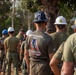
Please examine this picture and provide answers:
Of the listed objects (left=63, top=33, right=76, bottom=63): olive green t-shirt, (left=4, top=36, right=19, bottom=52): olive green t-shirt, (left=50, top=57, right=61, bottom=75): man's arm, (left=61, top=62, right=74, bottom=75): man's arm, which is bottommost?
(left=4, top=36, right=19, bottom=52): olive green t-shirt

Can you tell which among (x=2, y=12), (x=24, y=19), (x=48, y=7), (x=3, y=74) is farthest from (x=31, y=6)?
(x=24, y=19)

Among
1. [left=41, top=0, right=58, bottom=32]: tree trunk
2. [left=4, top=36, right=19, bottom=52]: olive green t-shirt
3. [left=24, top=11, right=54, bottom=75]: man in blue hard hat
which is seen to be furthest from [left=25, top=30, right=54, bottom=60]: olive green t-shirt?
[left=41, top=0, right=58, bottom=32]: tree trunk

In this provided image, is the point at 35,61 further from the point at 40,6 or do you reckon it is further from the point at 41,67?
the point at 40,6

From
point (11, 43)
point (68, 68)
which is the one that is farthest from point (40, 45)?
point (11, 43)

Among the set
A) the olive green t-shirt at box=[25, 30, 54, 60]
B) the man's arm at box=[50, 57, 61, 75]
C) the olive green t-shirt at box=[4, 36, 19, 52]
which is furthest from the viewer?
the olive green t-shirt at box=[4, 36, 19, 52]

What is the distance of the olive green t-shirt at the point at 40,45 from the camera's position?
5188 mm

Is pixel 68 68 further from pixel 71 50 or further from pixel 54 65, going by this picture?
pixel 54 65

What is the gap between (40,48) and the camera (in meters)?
5.32

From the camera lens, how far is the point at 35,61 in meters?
5.43

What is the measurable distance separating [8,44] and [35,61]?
5.79 m

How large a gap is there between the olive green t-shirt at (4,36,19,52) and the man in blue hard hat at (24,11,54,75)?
18.6 feet

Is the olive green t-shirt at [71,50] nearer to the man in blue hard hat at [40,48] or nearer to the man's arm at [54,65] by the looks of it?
the man's arm at [54,65]

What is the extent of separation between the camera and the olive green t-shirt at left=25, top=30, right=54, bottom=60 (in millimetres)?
5188

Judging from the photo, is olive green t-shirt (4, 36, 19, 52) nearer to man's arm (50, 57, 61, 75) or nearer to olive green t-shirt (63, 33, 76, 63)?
man's arm (50, 57, 61, 75)
